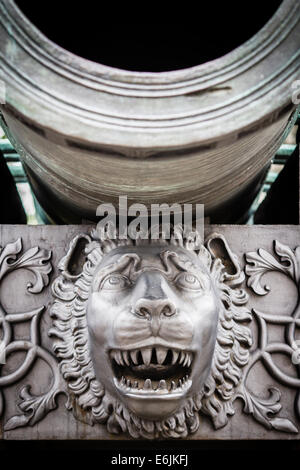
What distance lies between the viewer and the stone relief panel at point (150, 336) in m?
1.12

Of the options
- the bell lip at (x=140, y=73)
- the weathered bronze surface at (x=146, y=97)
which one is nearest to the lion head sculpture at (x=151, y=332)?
the weathered bronze surface at (x=146, y=97)

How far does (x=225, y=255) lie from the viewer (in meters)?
1.37

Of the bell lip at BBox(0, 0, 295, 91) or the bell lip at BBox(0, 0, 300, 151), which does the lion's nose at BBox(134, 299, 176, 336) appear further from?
the bell lip at BBox(0, 0, 295, 91)

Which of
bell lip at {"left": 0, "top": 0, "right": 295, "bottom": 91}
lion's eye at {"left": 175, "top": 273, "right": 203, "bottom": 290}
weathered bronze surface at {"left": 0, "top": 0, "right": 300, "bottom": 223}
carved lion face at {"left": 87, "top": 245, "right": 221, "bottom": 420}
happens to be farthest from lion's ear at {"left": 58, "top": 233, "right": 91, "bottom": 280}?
bell lip at {"left": 0, "top": 0, "right": 295, "bottom": 91}

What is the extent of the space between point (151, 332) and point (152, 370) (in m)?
0.09

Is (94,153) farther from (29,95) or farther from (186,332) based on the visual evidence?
(186,332)

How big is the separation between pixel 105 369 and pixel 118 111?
55 centimetres

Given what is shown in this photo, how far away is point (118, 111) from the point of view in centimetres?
91

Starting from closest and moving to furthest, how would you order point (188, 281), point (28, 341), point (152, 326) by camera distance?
point (152, 326) < point (188, 281) < point (28, 341)

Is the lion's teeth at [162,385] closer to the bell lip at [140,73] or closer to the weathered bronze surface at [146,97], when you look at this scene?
the weathered bronze surface at [146,97]

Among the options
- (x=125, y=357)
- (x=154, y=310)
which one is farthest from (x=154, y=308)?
(x=125, y=357)

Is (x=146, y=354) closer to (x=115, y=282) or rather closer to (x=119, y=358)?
(x=119, y=358)

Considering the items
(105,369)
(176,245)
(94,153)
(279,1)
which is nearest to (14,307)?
(105,369)
